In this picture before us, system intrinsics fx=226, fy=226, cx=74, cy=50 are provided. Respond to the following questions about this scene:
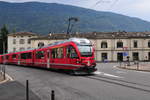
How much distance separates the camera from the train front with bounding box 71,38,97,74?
18297 mm

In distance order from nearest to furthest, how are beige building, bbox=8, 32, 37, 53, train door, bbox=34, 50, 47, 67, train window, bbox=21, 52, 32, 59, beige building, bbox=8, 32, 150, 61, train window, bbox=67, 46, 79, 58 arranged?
train window, bbox=67, 46, 79, 58
train door, bbox=34, 50, 47, 67
train window, bbox=21, 52, 32, 59
beige building, bbox=8, 32, 150, 61
beige building, bbox=8, 32, 37, 53

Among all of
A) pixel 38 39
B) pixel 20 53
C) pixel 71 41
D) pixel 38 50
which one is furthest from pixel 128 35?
pixel 71 41

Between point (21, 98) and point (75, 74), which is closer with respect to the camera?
point (21, 98)

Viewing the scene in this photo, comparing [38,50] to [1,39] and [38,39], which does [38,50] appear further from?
[1,39]

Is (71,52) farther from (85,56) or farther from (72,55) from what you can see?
(85,56)

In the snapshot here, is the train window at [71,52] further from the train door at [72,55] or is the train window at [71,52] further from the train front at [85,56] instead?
the train front at [85,56]

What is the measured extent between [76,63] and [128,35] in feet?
174

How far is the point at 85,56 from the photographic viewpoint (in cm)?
1855

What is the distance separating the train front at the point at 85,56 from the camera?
60.0 ft

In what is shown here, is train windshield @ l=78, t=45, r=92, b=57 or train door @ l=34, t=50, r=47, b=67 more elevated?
train windshield @ l=78, t=45, r=92, b=57

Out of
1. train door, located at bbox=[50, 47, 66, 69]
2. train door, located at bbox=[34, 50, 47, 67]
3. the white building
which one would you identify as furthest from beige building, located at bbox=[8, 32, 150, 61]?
train door, located at bbox=[50, 47, 66, 69]

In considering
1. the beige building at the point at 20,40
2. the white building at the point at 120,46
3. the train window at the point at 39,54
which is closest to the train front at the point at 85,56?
the train window at the point at 39,54

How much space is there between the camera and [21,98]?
927cm

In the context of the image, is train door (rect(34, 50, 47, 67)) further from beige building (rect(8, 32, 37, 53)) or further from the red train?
beige building (rect(8, 32, 37, 53))
